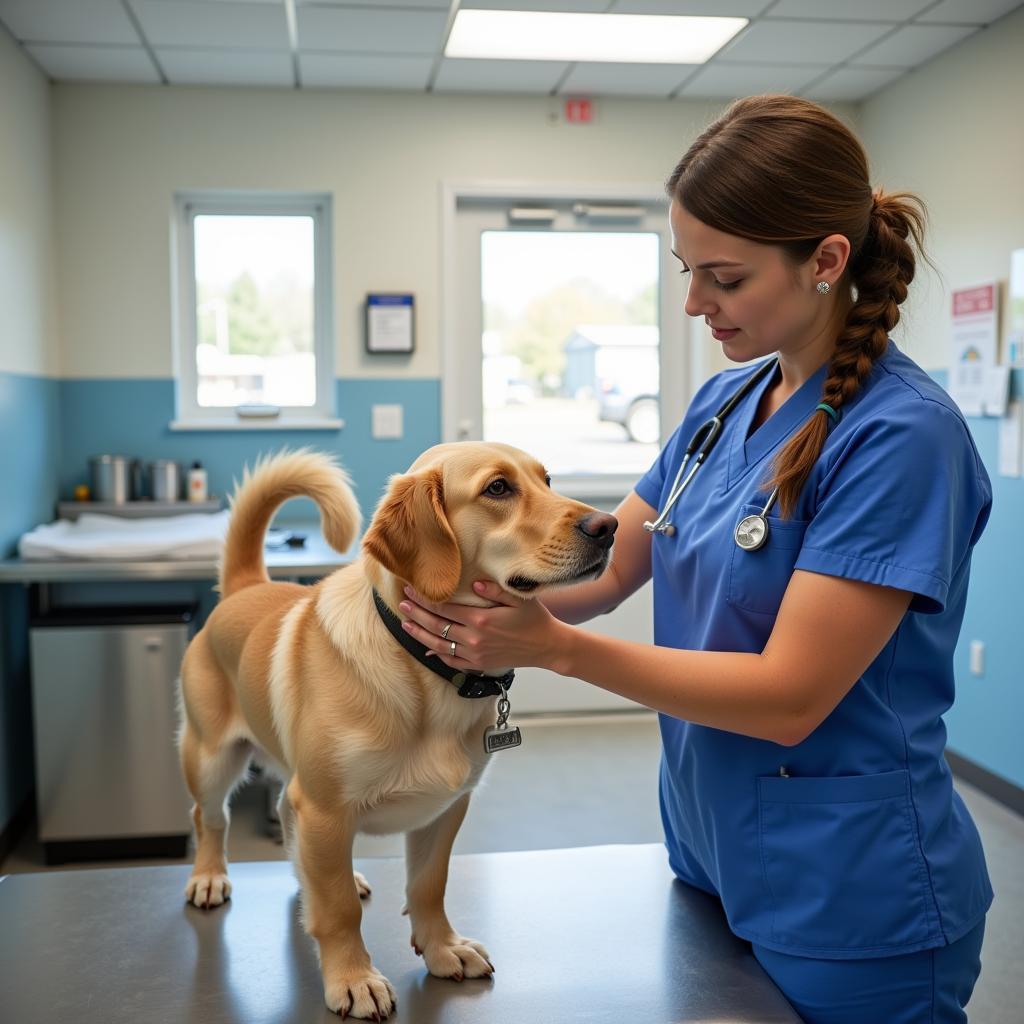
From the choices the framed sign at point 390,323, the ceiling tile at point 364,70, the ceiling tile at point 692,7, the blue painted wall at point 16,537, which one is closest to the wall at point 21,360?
the blue painted wall at point 16,537

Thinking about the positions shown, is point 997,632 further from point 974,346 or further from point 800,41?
point 800,41

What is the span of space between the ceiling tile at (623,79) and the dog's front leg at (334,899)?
11.4ft

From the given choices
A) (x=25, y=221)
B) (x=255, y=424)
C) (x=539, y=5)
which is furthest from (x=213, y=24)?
(x=255, y=424)

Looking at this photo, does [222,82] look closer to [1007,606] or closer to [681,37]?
[681,37]

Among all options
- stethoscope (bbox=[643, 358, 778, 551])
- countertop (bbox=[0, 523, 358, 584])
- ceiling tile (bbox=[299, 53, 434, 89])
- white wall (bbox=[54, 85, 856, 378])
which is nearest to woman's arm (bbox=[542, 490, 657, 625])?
stethoscope (bbox=[643, 358, 778, 551])

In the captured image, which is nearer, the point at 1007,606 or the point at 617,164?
the point at 1007,606

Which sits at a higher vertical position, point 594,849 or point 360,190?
point 360,190

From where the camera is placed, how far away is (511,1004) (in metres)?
1.17

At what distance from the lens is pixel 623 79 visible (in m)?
4.18

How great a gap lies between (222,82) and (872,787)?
3.90 m

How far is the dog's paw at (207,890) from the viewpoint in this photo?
1.40m

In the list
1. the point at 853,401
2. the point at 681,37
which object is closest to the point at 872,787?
the point at 853,401

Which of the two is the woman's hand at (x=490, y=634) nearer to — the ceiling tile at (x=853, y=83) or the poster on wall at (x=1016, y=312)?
the poster on wall at (x=1016, y=312)

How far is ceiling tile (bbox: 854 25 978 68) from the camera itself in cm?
365
